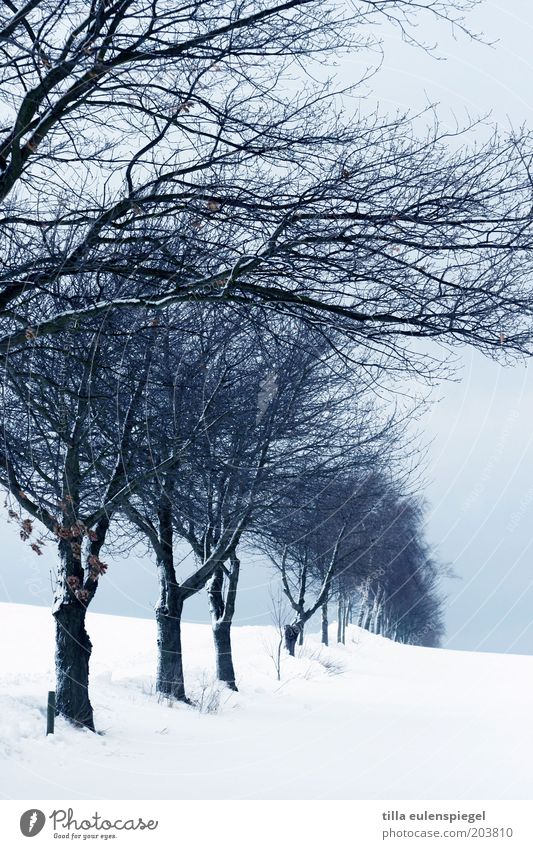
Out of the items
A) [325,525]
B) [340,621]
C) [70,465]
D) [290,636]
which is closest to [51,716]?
[70,465]

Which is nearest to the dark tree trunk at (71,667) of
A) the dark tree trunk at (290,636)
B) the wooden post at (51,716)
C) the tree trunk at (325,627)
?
the wooden post at (51,716)

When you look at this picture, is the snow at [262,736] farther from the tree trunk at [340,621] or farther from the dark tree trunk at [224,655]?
the tree trunk at [340,621]

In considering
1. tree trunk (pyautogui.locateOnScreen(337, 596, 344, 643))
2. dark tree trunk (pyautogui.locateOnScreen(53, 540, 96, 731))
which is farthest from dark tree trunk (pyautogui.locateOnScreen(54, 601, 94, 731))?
tree trunk (pyautogui.locateOnScreen(337, 596, 344, 643))

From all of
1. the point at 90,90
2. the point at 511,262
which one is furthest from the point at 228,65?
the point at 511,262

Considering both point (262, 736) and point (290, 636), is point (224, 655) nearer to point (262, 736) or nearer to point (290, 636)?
point (262, 736)

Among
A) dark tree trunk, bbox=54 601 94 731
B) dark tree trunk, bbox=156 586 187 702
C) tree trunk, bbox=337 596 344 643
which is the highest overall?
tree trunk, bbox=337 596 344 643

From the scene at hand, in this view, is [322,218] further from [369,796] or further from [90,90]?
[369,796]

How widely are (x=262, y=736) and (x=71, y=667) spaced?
3031 millimetres

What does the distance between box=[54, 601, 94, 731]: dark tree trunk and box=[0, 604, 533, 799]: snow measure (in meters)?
0.31

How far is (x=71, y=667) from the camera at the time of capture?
12.6m

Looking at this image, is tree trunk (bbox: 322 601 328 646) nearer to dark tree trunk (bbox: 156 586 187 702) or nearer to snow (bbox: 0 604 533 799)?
snow (bbox: 0 604 533 799)

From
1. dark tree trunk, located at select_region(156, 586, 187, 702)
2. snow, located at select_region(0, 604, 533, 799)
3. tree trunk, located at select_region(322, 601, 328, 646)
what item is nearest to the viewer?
snow, located at select_region(0, 604, 533, 799)

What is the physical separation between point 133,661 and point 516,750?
11.4m

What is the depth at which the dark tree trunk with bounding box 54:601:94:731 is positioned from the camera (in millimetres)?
12461
